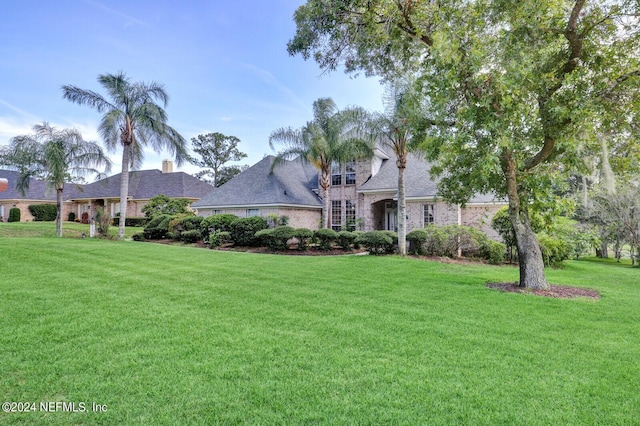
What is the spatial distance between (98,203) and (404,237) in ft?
106

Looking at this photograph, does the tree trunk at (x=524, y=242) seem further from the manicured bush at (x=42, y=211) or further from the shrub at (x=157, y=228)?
the manicured bush at (x=42, y=211)

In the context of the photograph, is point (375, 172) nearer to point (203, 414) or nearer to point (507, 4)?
point (507, 4)

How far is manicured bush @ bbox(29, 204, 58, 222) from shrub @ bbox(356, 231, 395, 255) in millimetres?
31180

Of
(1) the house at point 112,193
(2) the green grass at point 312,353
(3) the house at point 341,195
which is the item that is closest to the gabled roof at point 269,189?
(3) the house at point 341,195

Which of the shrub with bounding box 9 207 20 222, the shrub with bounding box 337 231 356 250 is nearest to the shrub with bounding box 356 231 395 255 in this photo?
the shrub with bounding box 337 231 356 250

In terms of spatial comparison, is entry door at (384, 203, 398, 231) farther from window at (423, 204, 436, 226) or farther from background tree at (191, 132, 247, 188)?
background tree at (191, 132, 247, 188)

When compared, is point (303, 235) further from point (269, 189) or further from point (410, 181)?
point (410, 181)

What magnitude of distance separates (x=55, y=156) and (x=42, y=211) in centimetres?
1703

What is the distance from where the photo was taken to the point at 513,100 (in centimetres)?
770

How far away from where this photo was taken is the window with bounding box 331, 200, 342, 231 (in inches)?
899

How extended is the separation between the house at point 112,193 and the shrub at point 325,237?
17.7 metres

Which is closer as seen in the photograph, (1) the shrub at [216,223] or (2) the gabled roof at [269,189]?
(1) the shrub at [216,223]

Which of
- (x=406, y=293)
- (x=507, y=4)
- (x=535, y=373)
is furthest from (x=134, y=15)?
(x=535, y=373)

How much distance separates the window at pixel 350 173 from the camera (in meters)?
22.6
